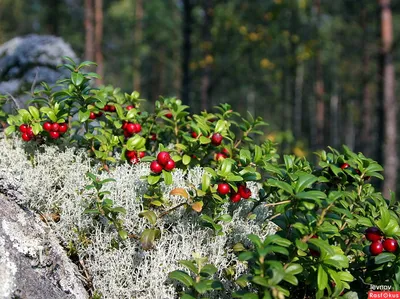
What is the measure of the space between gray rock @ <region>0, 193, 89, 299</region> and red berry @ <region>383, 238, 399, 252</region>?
1818 mm

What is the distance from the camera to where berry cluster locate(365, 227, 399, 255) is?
2.26 meters

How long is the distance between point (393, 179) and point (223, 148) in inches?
181

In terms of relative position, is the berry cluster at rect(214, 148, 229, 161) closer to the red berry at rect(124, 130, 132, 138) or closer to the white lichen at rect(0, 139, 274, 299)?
the white lichen at rect(0, 139, 274, 299)

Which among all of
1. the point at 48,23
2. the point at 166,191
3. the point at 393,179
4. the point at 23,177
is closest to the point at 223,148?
the point at 166,191

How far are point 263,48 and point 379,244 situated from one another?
13434 millimetres

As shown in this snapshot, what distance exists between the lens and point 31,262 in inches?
92.2

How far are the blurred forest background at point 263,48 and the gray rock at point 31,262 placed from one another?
528cm

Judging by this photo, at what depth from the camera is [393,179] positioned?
21.8 feet

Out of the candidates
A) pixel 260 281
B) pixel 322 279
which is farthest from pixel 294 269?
pixel 260 281

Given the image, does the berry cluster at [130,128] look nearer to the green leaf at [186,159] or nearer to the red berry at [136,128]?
the red berry at [136,128]

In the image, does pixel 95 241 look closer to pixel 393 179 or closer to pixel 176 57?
pixel 393 179

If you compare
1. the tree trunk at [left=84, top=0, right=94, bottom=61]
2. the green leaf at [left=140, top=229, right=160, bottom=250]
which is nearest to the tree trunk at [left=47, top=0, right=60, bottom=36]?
the tree trunk at [left=84, top=0, right=94, bottom=61]

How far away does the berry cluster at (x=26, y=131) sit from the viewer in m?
3.06

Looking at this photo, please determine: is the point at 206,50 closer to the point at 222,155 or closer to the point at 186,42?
Result: the point at 186,42
